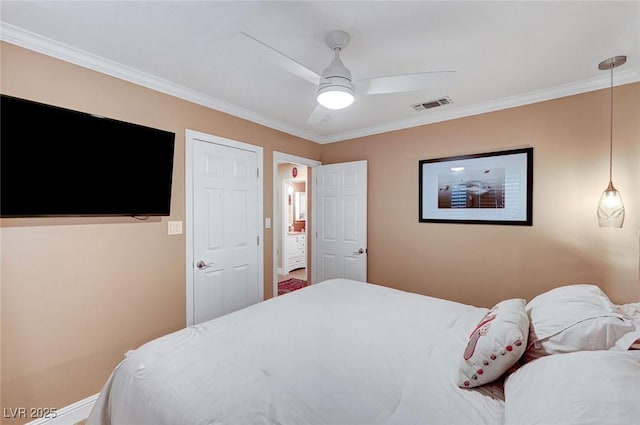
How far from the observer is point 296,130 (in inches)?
144

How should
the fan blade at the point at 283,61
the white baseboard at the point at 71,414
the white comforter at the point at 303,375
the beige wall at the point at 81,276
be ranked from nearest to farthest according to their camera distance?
the white comforter at the point at 303,375
the fan blade at the point at 283,61
the beige wall at the point at 81,276
the white baseboard at the point at 71,414

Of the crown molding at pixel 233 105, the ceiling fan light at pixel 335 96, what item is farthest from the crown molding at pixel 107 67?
the ceiling fan light at pixel 335 96

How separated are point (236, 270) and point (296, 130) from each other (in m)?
1.92

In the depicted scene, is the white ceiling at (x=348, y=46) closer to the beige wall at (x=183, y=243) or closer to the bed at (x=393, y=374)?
the beige wall at (x=183, y=243)

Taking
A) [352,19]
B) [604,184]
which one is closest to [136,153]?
[352,19]

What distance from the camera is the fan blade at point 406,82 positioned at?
160 cm

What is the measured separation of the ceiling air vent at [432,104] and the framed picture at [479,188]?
572 millimetres

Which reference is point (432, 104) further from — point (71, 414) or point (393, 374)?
point (71, 414)

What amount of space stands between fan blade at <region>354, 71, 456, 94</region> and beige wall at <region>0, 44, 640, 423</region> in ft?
5.11

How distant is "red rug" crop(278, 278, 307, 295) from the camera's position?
5.02m

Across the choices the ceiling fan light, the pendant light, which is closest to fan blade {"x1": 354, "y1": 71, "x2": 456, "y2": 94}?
the ceiling fan light

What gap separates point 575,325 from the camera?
3.59ft

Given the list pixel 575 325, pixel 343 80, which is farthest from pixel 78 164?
pixel 575 325

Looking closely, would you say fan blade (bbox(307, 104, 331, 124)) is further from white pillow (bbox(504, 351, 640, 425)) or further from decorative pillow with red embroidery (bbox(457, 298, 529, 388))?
white pillow (bbox(504, 351, 640, 425))
